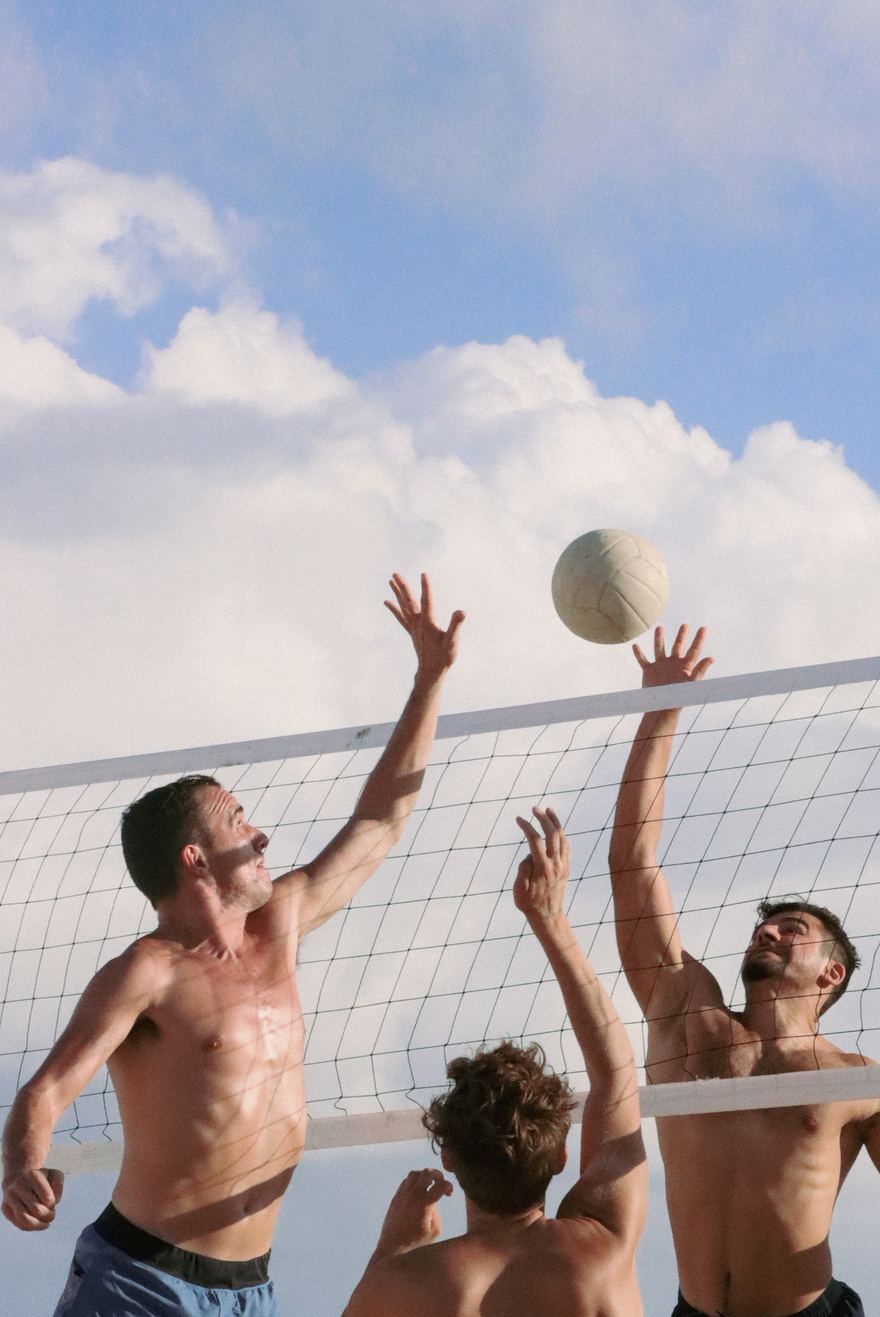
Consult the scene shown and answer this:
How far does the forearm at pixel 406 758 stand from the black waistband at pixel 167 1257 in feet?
4.83

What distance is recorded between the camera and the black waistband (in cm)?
408

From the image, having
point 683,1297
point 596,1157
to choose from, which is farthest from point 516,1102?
point 683,1297

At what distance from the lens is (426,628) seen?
503cm

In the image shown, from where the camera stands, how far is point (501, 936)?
5.70 metres

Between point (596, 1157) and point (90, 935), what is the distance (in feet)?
10.4

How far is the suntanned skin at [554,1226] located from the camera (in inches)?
132

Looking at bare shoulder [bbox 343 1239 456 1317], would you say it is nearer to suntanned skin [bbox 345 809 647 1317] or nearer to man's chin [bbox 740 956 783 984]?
suntanned skin [bbox 345 809 647 1317]

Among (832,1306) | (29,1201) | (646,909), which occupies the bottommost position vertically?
(832,1306)

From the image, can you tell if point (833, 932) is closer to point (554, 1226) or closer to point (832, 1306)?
point (832, 1306)

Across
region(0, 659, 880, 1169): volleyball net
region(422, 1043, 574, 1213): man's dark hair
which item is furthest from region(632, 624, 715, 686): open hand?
region(422, 1043, 574, 1213): man's dark hair

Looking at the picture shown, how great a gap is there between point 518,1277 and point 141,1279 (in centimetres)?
124

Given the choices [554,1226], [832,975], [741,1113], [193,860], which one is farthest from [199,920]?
[832,975]

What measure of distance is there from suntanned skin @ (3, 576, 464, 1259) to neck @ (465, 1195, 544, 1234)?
3.25 feet

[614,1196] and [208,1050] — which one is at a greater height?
[208,1050]
